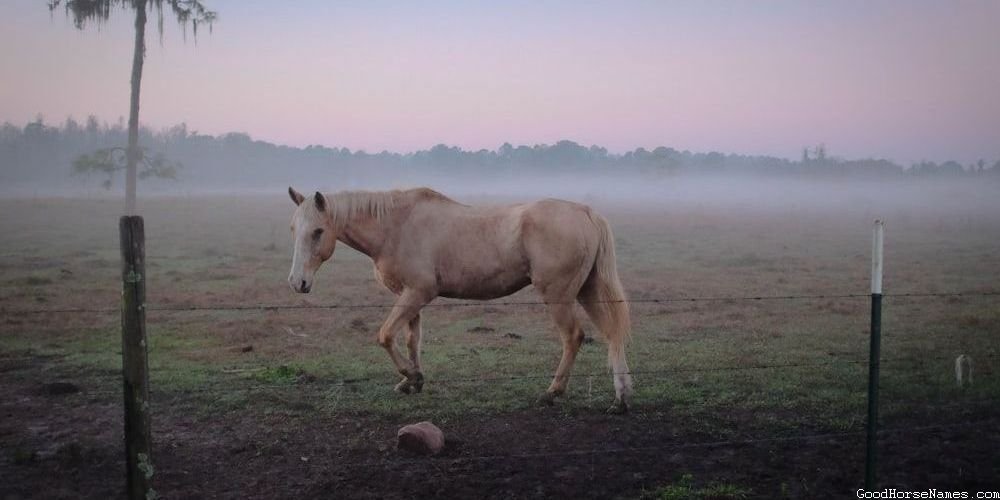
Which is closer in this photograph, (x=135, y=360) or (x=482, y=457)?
(x=135, y=360)

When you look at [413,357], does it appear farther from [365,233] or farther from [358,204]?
[358,204]

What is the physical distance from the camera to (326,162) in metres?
110

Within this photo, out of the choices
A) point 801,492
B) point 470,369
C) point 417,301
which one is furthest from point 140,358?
point 470,369

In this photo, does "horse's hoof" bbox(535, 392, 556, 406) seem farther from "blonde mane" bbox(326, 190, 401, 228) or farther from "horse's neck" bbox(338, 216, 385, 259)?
"blonde mane" bbox(326, 190, 401, 228)

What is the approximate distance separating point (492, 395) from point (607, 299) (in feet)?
4.84

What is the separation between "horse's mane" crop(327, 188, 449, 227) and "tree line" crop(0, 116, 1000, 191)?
6831 cm

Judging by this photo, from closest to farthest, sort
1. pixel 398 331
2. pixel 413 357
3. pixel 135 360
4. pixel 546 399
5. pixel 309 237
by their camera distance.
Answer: pixel 135 360 → pixel 546 399 → pixel 309 237 → pixel 398 331 → pixel 413 357

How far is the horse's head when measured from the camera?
6.58 metres

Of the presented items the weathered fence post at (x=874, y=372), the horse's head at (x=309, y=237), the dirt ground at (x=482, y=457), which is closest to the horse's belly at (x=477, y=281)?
the horse's head at (x=309, y=237)

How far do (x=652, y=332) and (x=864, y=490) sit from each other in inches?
236

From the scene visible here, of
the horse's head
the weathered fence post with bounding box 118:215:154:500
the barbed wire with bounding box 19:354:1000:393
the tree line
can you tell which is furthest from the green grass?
the tree line

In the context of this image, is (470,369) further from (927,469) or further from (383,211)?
(927,469)

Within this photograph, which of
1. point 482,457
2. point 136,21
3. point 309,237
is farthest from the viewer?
point 136,21

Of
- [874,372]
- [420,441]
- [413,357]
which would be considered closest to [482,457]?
[420,441]
